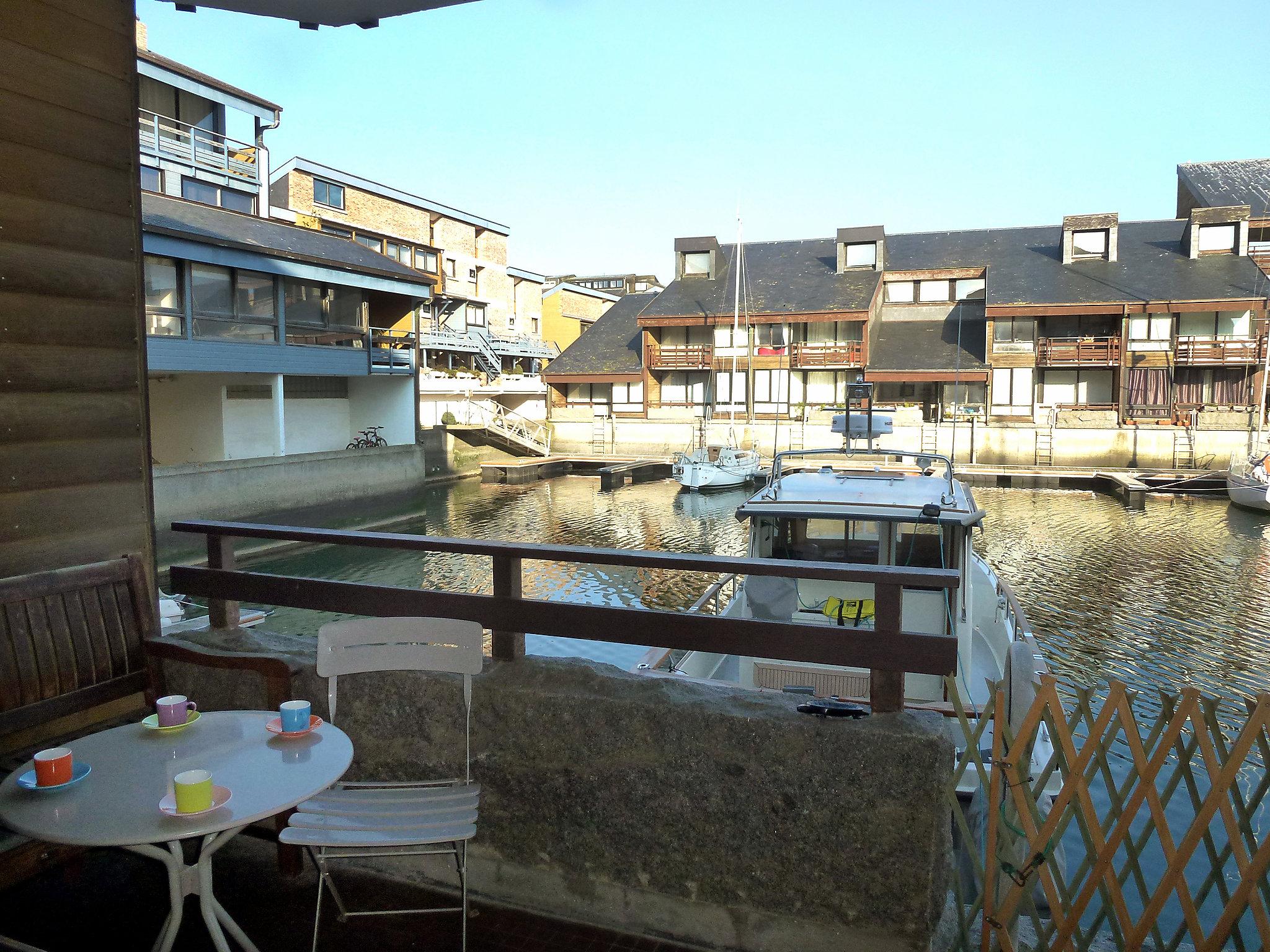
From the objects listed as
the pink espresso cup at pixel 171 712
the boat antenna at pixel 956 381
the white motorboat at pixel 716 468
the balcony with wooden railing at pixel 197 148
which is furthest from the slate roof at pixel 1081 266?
the pink espresso cup at pixel 171 712

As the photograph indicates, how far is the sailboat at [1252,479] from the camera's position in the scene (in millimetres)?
24641

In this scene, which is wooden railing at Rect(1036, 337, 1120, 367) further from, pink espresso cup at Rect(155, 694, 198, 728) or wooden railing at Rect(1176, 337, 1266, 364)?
pink espresso cup at Rect(155, 694, 198, 728)

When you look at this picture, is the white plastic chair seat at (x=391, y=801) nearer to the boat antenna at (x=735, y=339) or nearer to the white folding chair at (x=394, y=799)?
the white folding chair at (x=394, y=799)

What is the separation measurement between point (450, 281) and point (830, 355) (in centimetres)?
2069

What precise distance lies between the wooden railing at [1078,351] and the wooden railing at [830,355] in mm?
7401

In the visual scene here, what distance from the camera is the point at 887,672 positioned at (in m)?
3.06

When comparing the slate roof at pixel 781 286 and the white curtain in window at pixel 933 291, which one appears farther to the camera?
the white curtain in window at pixel 933 291

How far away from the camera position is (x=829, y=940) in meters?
2.99

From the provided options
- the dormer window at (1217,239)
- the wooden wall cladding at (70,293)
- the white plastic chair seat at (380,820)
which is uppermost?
the dormer window at (1217,239)

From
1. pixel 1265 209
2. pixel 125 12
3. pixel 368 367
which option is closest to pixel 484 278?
pixel 368 367

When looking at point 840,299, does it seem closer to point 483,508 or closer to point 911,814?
point 483,508

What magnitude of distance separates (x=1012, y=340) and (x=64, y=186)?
38.9 metres

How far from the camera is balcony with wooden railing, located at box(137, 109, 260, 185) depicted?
28531 millimetres

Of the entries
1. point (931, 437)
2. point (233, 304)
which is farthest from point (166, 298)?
point (931, 437)
